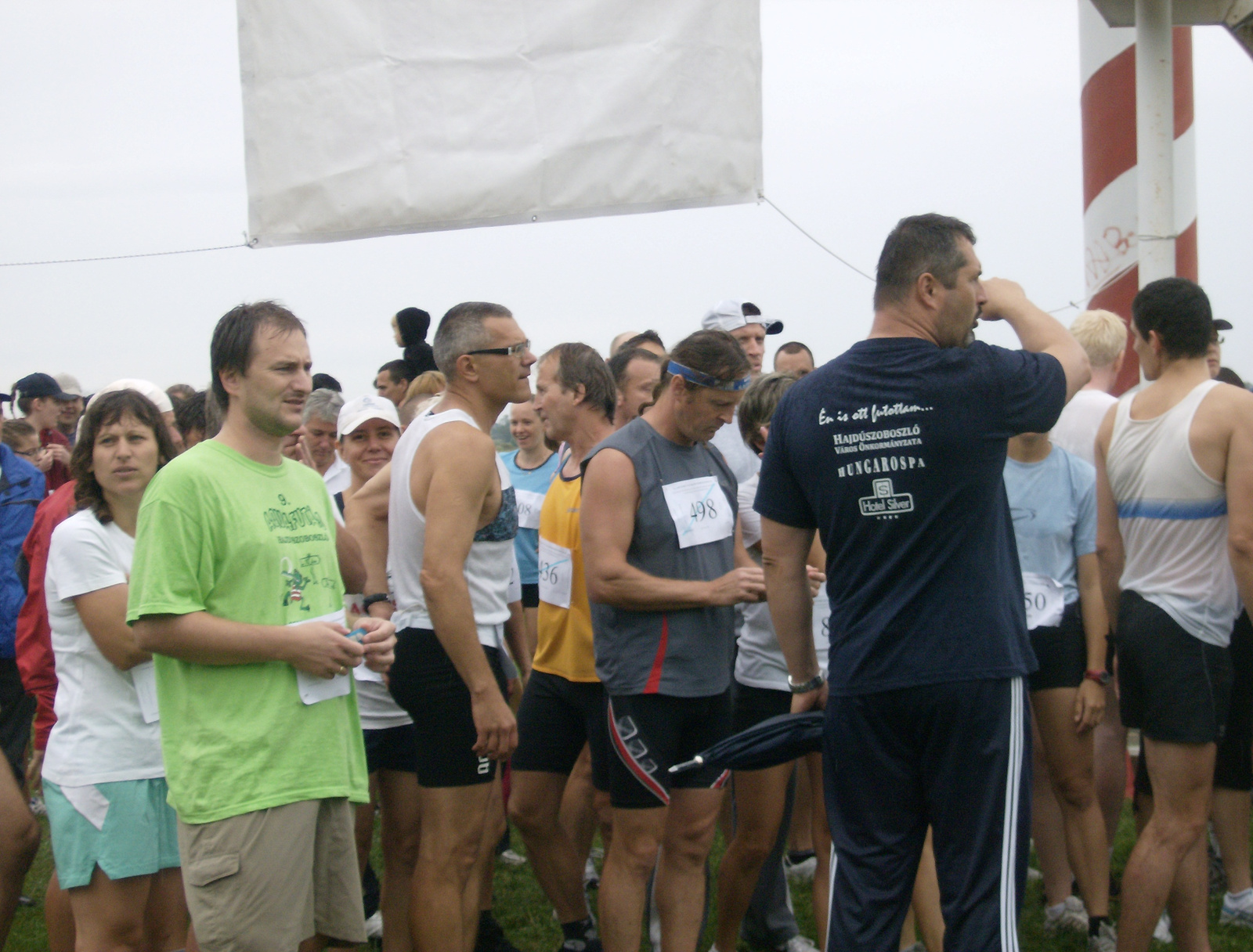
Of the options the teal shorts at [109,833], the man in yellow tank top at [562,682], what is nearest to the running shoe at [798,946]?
the man in yellow tank top at [562,682]

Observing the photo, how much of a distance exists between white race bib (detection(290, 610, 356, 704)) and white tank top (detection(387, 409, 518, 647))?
23.6 inches

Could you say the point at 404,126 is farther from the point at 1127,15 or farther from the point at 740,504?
the point at 1127,15

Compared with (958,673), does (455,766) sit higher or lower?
→ lower

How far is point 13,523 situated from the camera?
5266 mm

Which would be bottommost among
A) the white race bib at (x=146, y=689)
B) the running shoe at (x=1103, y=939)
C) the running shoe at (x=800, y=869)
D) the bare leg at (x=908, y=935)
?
the running shoe at (x=800, y=869)

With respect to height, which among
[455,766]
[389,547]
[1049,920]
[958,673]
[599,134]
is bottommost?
[1049,920]

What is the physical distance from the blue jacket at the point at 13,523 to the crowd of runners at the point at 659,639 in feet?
0.06

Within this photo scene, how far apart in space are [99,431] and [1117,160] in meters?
5.30

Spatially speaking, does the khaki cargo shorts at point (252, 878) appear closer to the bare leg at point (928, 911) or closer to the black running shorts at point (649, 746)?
the black running shorts at point (649, 746)

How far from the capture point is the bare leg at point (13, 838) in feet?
11.4

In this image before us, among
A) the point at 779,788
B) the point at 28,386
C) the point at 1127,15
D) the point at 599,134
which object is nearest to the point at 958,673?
the point at 779,788

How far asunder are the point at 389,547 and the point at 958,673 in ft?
5.86

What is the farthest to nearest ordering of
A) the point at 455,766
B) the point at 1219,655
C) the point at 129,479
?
1. the point at 1219,655
2. the point at 455,766
3. the point at 129,479

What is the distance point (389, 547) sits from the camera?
3652mm
